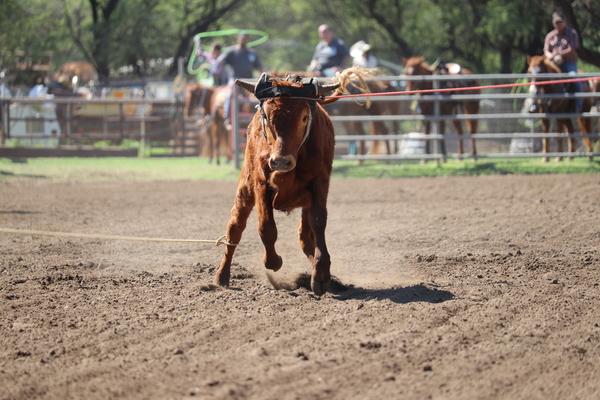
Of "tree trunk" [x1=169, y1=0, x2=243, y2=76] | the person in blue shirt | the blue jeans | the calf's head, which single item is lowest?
the calf's head

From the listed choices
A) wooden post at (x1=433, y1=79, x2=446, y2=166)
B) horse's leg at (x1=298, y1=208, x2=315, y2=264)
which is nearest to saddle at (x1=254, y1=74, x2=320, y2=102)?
horse's leg at (x1=298, y1=208, x2=315, y2=264)

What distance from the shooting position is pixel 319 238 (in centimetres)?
736

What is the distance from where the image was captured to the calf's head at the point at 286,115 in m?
7.06

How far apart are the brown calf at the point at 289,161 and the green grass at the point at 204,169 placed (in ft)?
33.5

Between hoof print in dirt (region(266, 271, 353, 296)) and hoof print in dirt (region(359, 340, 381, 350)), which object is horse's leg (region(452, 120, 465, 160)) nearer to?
hoof print in dirt (region(266, 271, 353, 296))

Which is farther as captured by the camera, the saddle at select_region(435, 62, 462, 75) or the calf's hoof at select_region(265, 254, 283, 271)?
the saddle at select_region(435, 62, 462, 75)

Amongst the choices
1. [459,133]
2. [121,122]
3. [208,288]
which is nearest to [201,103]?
[121,122]

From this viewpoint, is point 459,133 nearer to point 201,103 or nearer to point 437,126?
point 437,126

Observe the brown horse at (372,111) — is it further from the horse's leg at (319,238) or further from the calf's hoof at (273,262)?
the calf's hoof at (273,262)

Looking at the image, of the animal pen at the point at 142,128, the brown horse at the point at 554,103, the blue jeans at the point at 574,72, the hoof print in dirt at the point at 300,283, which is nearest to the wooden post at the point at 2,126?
the animal pen at the point at 142,128

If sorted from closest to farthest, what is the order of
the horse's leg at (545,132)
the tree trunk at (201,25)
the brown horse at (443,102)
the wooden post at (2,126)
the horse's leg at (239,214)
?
the horse's leg at (239,214) → the horse's leg at (545,132) → the brown horse at (443,102) → the wooden post at (2,126) → the tree trunk at (201,25)

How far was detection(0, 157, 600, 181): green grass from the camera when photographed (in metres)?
17.6

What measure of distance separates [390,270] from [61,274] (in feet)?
9.44

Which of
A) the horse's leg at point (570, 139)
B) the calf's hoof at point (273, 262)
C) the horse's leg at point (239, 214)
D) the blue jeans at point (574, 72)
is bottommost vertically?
the calf's hoof at point (273, 262)
